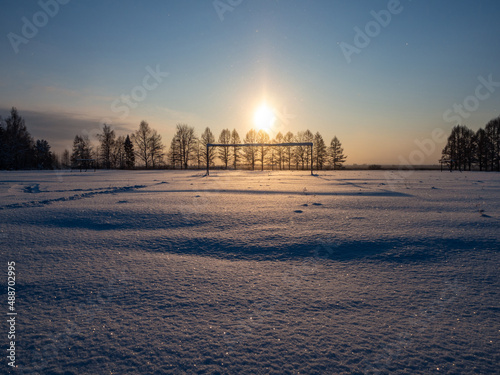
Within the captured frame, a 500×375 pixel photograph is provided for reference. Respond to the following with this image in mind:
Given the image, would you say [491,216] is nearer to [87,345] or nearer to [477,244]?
[477,244]

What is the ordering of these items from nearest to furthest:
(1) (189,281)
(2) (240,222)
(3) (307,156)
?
(1) (189,281)
(2) (240,222)
(3) (307,156)

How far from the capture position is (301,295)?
1.86 metres

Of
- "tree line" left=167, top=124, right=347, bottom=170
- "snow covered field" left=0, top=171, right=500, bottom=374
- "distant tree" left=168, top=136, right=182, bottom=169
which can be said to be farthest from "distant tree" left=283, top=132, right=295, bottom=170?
"snow covered field" left=0, top=171, right=500, bottom=374

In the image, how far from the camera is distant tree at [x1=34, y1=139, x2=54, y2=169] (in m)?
51.3

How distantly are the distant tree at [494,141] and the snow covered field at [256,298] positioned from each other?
51789mm

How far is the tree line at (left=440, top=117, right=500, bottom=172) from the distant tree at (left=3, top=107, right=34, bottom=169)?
70.9 meters

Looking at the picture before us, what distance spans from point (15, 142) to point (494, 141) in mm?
79702

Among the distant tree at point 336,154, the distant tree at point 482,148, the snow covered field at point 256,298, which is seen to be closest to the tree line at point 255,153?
the distant tree at point 336,154

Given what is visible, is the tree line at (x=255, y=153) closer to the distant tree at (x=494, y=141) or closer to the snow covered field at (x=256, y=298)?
the distant tree at (x=494, y=141)

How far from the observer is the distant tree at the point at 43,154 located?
51306mm

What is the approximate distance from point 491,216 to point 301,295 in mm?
4384

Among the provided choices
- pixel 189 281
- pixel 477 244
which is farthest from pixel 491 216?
pixel 189 281

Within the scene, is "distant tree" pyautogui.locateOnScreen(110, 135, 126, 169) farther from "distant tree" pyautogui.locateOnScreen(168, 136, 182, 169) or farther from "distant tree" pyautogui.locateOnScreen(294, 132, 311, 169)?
"distant tree" pyautogui.locateOnScreen(294, 132, 311, 169)

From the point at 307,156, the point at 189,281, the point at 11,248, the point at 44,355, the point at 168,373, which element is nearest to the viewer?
the point at 168,373
